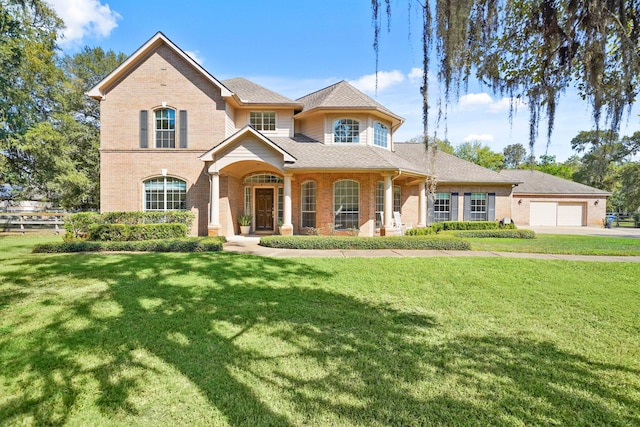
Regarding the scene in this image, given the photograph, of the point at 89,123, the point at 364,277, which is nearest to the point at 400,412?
the point at 364,277

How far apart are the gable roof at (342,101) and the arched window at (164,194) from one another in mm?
7381

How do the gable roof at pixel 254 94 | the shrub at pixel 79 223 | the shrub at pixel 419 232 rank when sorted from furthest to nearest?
1. the gable roof at pixel 254 94
2. the shrub at pixel 419 232
3. the shrub at pixel 79 223

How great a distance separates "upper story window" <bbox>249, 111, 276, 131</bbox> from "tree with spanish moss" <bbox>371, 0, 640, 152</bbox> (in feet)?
46.5

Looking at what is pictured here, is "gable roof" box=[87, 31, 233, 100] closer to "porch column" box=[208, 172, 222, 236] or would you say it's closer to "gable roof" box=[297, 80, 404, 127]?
"porch column" box=[208, 172, 222, 236]

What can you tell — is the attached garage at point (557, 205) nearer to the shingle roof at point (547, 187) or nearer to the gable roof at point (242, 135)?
the shingle roof at point (547, 187)

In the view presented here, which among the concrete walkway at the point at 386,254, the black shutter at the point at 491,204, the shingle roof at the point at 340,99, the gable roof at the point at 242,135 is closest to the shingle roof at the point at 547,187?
the black shutter at the point at 491,204

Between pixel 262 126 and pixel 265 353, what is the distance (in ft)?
48.7

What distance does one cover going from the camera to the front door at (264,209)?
1708 centimetres

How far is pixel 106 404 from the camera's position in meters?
2.84

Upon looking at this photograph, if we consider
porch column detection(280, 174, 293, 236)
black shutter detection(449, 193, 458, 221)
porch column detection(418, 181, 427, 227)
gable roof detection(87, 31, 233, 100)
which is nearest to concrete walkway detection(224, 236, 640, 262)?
porch column detection(280, 174, 293, 236)

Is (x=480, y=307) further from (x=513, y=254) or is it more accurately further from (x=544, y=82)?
(x=513, y=254)

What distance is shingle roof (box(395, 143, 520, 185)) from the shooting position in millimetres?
20688

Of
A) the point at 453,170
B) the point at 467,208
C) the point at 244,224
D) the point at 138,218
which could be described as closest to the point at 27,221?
the point at 138,218

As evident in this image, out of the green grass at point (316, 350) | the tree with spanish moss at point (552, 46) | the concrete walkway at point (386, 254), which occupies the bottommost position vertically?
the green grass at point (316, 350)
